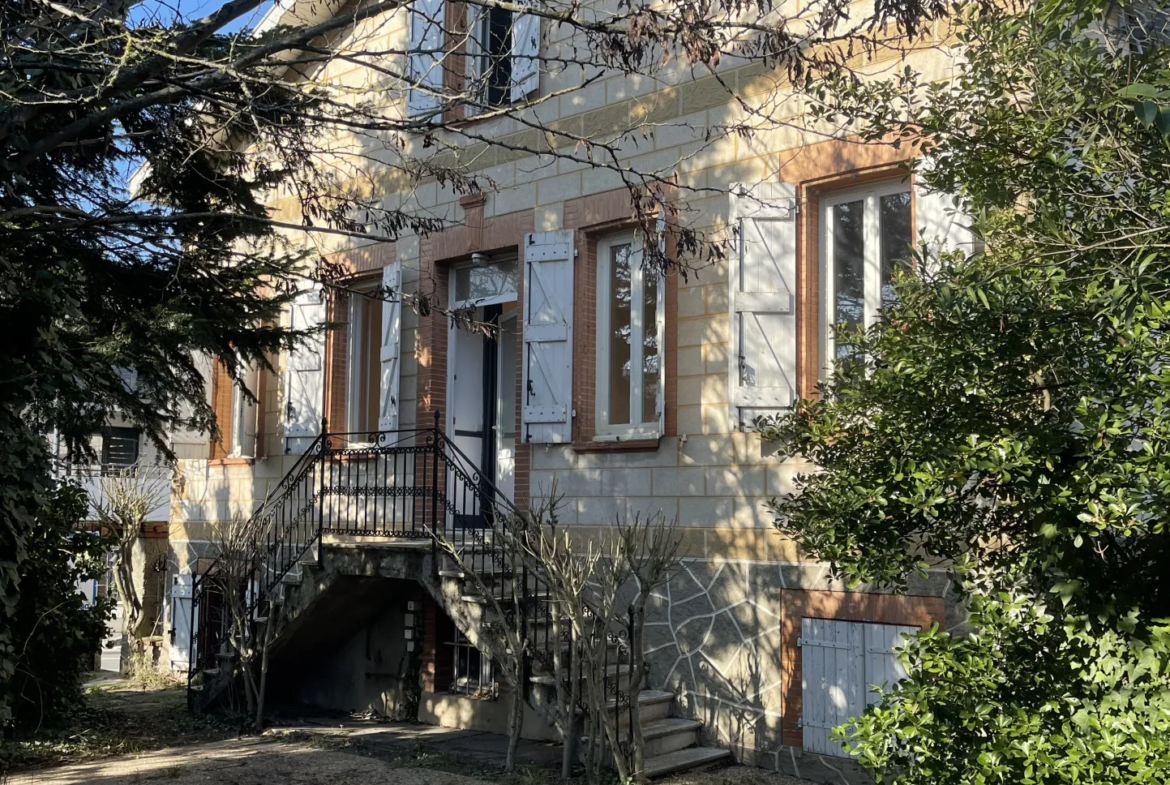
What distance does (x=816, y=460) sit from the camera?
5.45m

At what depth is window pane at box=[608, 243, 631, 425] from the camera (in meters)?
10.2

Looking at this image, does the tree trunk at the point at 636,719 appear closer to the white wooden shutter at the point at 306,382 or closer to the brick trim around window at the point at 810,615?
the brick trim around window at the point at 810,615

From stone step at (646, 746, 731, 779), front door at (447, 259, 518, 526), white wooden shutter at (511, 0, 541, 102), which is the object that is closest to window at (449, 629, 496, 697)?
front door at (447, 259, 518, 526)

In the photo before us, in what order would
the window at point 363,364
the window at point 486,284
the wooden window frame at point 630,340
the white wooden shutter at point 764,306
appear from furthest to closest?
the window at point 363,364
the window at point 486,284
the wooden window frame at point 630,340
the white wooden shutter at point 764,306

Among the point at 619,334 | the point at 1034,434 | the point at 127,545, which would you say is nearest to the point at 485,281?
the point at 619,334

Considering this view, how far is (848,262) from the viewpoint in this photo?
29.1 feet

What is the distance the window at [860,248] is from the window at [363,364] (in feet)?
18.2

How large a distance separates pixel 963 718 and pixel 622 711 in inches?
170

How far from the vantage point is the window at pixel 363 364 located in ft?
41.3

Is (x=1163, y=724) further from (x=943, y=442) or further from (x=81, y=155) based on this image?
(x=81, y=155)

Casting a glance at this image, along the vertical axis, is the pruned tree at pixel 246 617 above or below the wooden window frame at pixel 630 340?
below

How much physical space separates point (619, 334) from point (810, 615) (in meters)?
3.14

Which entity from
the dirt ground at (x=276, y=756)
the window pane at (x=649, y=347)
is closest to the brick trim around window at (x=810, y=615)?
the dirt ground at (x=276, y=756)

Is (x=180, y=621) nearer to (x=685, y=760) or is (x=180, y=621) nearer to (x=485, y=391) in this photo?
(x=485, y=391)
